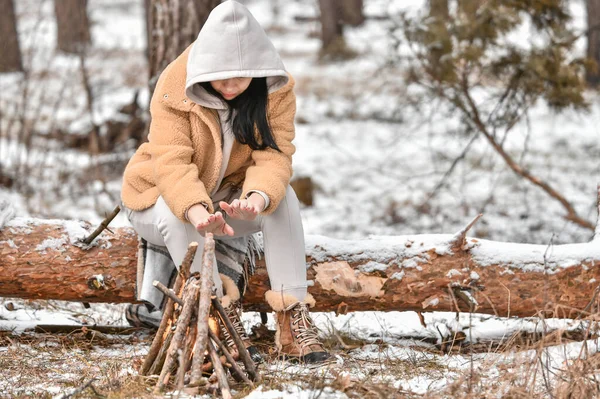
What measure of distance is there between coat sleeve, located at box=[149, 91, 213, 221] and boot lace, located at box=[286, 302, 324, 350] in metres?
0.58

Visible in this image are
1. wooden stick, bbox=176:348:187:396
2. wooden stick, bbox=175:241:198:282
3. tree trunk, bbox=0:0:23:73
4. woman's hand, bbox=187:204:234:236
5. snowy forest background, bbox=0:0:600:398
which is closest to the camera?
wooden stick, bbox=176:348:187:396

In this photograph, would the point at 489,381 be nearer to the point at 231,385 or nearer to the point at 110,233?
the point at 231,385

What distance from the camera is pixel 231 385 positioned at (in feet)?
8.02

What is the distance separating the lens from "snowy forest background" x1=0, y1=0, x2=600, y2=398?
106 inches

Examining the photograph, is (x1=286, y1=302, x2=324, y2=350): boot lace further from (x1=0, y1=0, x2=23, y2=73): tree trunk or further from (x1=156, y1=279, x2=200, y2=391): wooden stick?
(x1=0, y1=0, x2=23, y2=73): tree trunk

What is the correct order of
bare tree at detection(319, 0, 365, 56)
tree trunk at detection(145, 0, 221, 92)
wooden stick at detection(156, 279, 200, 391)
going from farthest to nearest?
bare tree at detection(319, 0, 365, 56) → tree trunk at detection(145, 0, 221, 92) → wooden stick at detection(156, 279, 200, 391)

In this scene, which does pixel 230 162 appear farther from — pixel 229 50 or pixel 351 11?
pixel 351 11

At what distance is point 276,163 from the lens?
116 inches

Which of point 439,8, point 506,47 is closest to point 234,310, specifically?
point 506,47

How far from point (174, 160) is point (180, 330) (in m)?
0.80

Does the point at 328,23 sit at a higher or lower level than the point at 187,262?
higher

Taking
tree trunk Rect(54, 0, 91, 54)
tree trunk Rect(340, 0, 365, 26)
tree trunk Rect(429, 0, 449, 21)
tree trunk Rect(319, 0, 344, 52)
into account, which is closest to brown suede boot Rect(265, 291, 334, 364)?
tree trunk Rect(429, 0, 449, 21)

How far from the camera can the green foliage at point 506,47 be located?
515 cm

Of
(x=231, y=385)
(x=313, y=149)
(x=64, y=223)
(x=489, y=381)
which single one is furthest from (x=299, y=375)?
(x=313, y=149)
